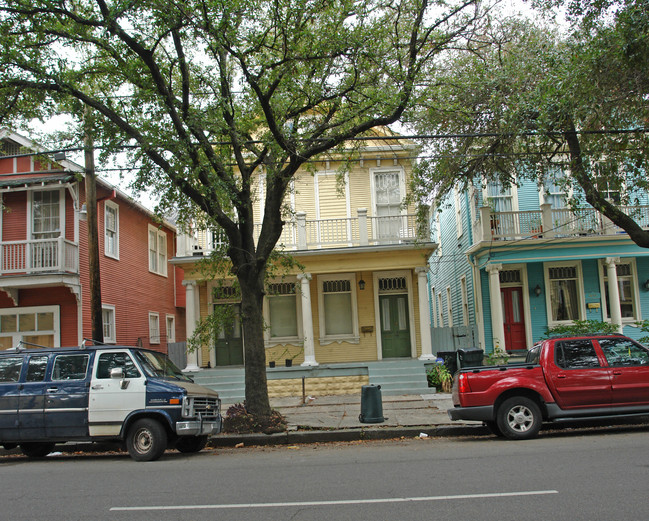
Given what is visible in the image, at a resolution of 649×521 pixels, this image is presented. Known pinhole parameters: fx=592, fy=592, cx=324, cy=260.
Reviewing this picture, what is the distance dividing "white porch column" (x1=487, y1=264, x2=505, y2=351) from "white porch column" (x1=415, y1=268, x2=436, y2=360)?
215 cm

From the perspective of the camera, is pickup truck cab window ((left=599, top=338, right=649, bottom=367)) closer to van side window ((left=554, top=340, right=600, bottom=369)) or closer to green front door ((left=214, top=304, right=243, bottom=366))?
van side window ((left=554, top=340, right=600, bottom=369))

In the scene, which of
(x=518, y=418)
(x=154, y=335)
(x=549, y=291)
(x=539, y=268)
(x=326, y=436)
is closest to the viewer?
(x=518, y=418)

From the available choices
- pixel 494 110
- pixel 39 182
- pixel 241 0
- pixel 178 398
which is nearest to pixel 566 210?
pixel 494 110

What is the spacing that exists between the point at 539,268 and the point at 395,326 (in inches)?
210

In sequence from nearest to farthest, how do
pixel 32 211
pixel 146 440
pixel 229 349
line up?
pixel 146 440, pixel 32 211, pixel 229 349

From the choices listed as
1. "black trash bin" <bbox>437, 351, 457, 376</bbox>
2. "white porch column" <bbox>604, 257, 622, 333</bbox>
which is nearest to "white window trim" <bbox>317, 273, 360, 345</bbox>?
"black trash bin" <bbox>437, 351, 457, 376</bbox>

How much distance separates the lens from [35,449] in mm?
10609

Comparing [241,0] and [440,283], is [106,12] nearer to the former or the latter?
[241,0]

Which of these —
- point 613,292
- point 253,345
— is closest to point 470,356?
point 613,292

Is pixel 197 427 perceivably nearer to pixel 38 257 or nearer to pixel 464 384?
pixel 464 384

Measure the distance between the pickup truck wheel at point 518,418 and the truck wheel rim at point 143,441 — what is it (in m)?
5.74

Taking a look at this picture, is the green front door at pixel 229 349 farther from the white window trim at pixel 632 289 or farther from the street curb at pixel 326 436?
the white window trim at pixel 632 289

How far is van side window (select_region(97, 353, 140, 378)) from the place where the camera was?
971 centimetres

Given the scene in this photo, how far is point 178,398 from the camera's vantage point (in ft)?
30.8
